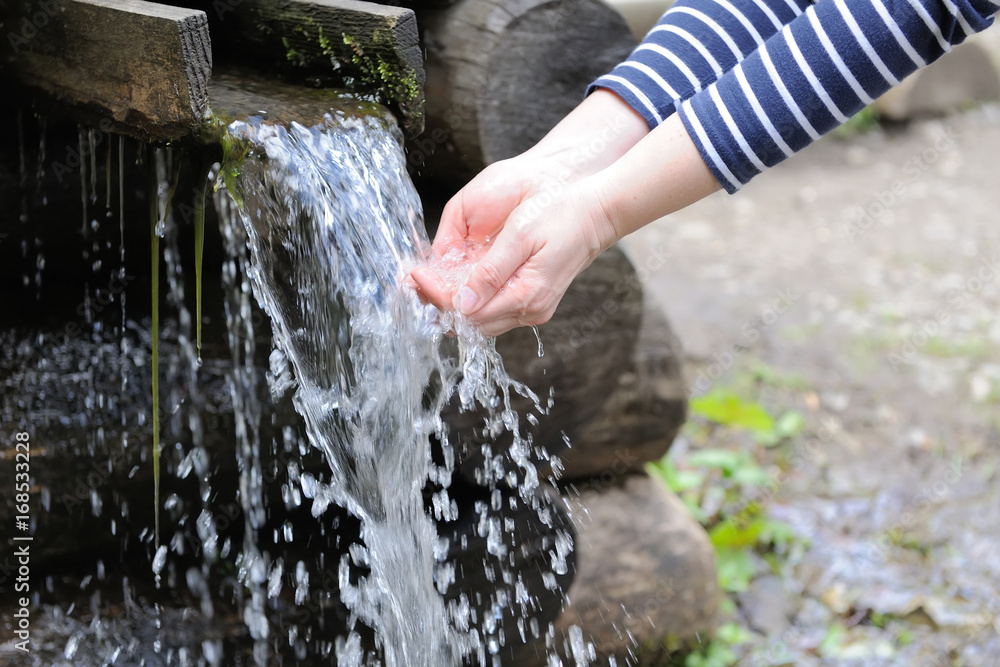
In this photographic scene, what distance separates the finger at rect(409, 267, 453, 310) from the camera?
4.87 ft

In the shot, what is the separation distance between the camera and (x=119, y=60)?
53.7 inches

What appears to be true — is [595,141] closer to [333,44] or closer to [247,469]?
[333,44]

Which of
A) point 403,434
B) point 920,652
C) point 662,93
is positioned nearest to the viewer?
point 662,93

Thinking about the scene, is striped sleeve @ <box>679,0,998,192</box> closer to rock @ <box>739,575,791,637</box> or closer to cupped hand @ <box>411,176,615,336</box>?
cupped hand @ <box>411,176,615,336</box>

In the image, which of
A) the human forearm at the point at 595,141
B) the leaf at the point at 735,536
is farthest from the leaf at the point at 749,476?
the human forearm at the point at 595,141

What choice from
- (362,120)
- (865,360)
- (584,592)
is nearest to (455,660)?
(584,592)

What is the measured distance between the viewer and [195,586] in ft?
6.32

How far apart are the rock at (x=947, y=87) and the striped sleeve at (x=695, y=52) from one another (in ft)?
17.5

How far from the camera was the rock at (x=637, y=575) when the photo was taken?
235 centimetres

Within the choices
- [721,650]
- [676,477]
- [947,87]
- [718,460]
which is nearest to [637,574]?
[721,650]

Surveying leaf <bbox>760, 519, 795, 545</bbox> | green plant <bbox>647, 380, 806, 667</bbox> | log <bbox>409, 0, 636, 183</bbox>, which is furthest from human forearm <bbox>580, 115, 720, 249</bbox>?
leaf <bbox>760, 519, 795, 545</bbox>

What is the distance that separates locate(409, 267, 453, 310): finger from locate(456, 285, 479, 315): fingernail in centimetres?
3

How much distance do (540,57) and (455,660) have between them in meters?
1.30

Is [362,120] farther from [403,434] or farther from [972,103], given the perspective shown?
[972,103]
